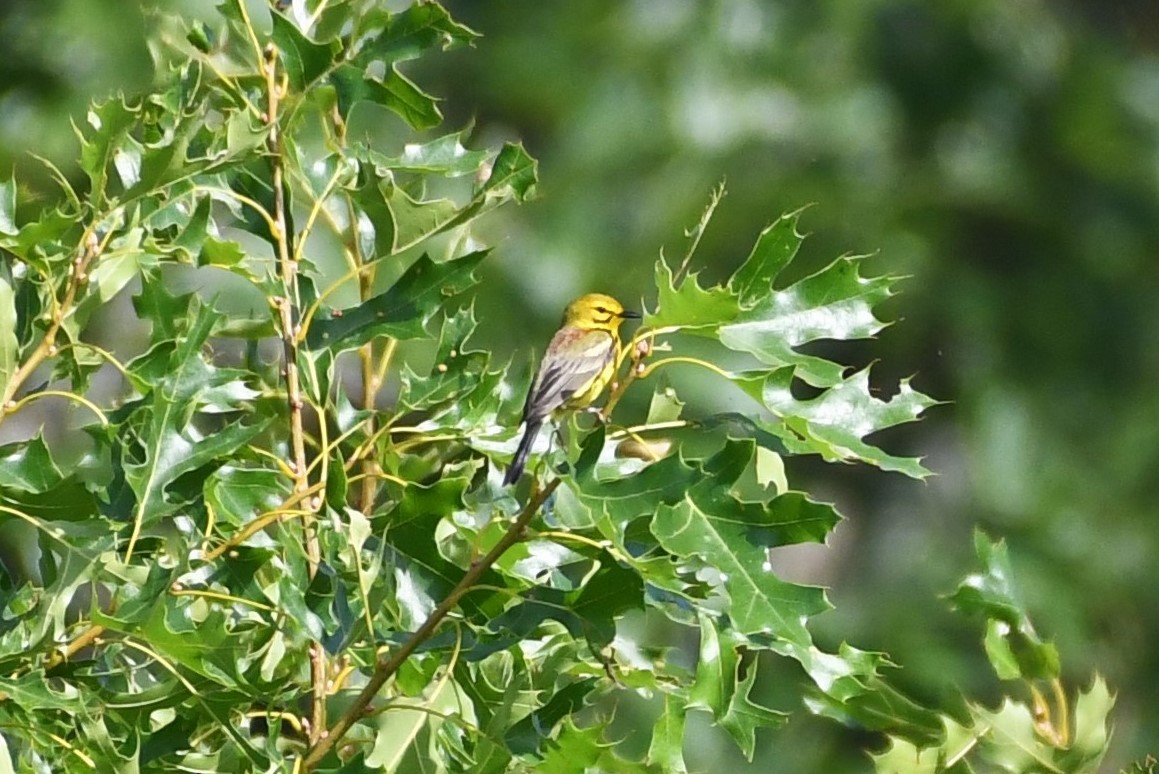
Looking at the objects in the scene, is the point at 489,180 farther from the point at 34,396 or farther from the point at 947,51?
the point at 947,51

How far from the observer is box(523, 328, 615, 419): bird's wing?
8.63 feet

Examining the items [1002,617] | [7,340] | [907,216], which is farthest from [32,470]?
[907,216]

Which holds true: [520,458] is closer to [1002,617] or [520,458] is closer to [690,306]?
[690,306]

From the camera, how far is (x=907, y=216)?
6145 mm

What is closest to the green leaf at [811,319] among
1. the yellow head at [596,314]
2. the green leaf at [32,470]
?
the green leaf at [32,470]

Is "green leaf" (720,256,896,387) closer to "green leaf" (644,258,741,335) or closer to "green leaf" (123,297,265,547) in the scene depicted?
"green leaf" (644,258,741,335)

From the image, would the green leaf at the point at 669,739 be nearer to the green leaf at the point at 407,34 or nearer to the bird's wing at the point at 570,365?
the green leaf at the point at 407,34

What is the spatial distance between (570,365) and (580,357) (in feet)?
0.11

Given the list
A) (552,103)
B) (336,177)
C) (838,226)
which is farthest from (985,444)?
(336,177)

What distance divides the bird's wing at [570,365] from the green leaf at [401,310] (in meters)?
0.92

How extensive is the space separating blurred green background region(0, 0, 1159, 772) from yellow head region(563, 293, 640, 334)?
5.38 feet

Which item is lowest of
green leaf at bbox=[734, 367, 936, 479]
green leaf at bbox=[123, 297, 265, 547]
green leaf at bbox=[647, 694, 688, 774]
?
green leaf at bbox=[647, 694, 688, 774]

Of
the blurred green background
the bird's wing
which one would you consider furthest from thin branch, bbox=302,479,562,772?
the blurred green background

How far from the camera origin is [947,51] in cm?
638
